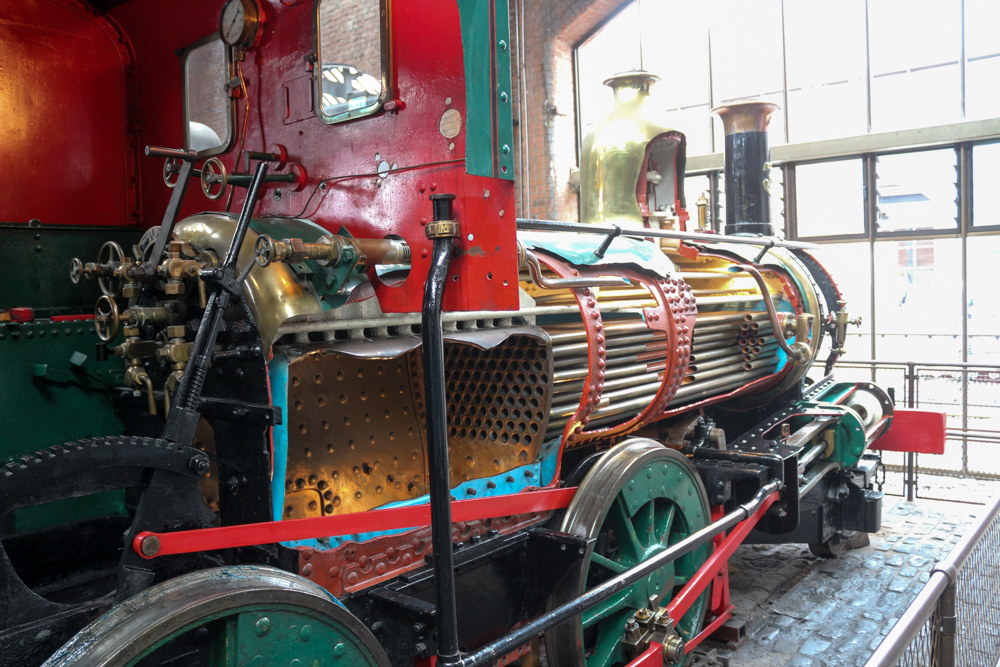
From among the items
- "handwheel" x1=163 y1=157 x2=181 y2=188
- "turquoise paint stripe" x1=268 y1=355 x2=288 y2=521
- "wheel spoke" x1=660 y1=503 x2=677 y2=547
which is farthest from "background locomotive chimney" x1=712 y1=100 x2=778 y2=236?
"turquoise paint stripe" x1=268 y1=355 x2=288 y2=521

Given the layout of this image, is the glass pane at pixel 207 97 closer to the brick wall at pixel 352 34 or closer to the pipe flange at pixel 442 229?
the brick wall at pixel 352 34

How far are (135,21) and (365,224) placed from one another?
53.9 inches

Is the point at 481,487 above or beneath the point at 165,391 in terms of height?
beneath

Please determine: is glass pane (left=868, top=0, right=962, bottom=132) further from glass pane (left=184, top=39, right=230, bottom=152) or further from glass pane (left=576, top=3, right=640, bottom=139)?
glass pane (left=184, top=39, right=230, bottom=152)

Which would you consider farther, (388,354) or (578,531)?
(578,531)

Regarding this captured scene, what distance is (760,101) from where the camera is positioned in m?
5.16

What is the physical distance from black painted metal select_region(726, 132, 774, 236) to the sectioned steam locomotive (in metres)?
2.09

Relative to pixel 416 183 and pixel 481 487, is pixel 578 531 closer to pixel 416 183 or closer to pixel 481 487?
pixel 481 487

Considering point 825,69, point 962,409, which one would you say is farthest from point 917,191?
point 962,409

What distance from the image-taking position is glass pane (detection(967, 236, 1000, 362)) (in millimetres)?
7156

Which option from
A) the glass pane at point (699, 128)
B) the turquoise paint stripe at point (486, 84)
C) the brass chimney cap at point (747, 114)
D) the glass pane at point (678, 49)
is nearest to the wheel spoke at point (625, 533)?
the turquoise paint stripe at point (486, 84)

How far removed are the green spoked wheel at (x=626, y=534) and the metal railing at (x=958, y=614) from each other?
0.97 m

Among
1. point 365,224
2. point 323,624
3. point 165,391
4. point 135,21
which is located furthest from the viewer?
point 135,21

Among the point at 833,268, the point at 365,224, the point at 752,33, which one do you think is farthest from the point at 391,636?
Result: the point at 752,33
